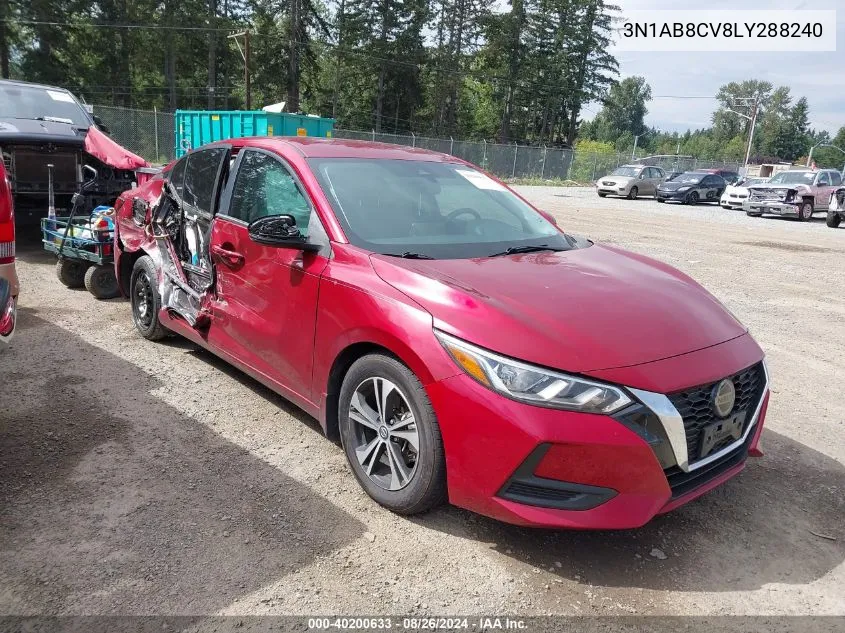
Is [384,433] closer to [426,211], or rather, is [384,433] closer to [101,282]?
[426,211]

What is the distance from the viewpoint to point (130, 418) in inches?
153

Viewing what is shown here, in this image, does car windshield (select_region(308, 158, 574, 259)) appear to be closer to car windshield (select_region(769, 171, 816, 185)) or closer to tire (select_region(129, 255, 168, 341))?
tire (select_region(129, 255, 168, 341))

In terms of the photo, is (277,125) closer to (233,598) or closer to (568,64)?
(233,598)

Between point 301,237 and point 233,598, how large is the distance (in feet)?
5.68

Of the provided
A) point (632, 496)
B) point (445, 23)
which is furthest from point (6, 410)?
point (445, 23)

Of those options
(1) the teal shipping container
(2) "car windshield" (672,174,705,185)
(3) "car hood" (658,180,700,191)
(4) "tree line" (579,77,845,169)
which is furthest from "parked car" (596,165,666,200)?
(4) "tree line" (579,77,845,169)

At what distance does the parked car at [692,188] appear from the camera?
27797 millimetres

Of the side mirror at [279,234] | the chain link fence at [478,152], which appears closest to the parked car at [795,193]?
the chain link fence at [478,152]

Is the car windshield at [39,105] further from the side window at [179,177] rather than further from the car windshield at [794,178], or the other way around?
the car windshield at [794,178]

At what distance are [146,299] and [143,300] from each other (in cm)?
9

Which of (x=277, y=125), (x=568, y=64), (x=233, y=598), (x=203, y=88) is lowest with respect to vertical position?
(x=233, y=598)

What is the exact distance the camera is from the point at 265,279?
3.63 meters

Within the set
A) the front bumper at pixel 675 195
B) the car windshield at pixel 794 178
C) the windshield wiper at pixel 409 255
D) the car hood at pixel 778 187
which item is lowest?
the front bumper at pixel 675 195

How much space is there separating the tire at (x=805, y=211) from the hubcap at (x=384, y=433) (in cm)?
2277
